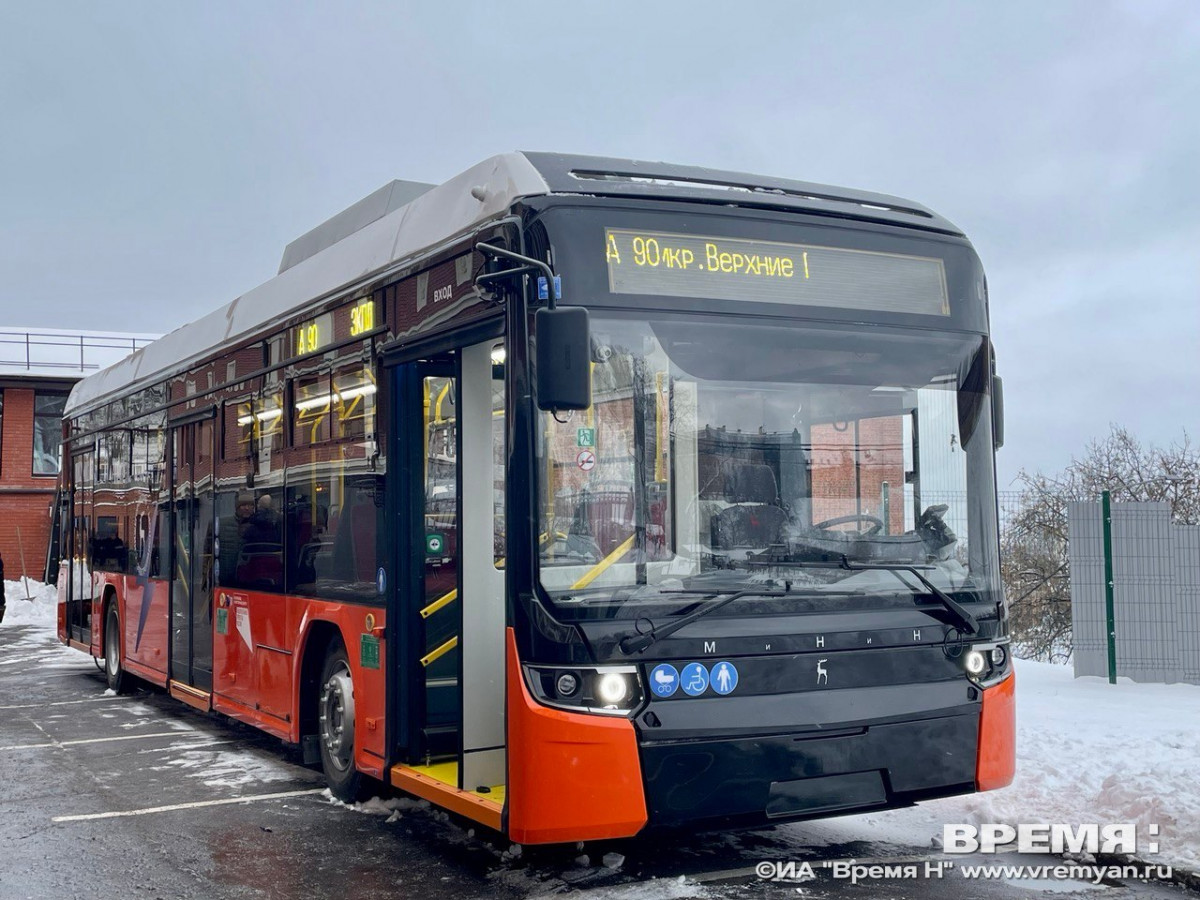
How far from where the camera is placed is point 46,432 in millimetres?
33250

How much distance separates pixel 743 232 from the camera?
5.61 m

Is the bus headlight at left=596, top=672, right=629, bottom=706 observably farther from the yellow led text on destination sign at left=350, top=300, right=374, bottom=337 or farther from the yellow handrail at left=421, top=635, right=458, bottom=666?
the yellow led text on destination sign at left=350, top=300, right=374, bottom=337

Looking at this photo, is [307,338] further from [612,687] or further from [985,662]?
[985,662]

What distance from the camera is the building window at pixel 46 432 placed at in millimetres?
33094

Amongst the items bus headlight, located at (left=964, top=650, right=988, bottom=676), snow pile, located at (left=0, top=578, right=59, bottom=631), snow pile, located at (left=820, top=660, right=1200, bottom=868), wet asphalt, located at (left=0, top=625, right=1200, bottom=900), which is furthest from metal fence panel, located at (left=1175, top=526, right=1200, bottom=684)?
snow pile, located at (left=0, top=578, right=59, bottom=631)

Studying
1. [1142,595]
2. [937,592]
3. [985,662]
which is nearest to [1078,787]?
[985,662]

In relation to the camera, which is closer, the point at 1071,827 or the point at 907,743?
the point at 907,743

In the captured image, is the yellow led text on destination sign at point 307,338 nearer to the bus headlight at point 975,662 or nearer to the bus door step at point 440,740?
the bus door step at point 440,740

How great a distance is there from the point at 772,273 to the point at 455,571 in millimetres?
2158

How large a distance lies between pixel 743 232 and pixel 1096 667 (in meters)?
8.58

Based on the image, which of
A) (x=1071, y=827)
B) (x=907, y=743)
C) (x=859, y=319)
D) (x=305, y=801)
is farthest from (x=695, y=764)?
(x=305, y=801)

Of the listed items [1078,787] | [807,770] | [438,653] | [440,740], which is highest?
[438,653]

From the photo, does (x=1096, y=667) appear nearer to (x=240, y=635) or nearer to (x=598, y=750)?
(x=240, y=635)

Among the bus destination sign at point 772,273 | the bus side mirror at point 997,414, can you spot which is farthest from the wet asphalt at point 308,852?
the bus destination sign at point 772,273
